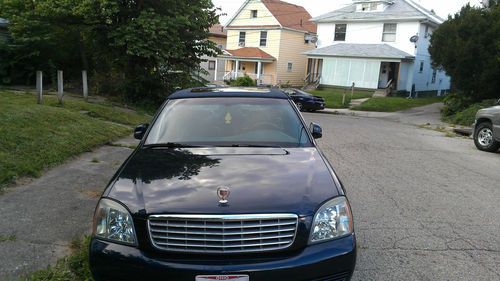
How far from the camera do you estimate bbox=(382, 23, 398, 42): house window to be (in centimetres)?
3594

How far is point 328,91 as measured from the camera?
37.1 metres

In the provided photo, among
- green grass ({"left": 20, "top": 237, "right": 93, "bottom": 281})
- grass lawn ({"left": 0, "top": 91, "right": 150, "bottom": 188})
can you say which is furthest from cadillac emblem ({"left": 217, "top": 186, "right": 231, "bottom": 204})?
grass lawn ({"left": 0, "top": 91, "right": 150, "bottom": 188})

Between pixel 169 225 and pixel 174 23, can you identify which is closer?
pixel 169 225

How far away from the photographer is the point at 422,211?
6082mm

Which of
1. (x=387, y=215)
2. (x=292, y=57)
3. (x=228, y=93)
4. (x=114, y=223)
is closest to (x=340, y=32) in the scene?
(x=292, y=57)

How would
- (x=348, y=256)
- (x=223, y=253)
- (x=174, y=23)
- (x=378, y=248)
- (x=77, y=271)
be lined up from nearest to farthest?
1. (x=223, y=253)
2. (x=348, y=256)
3. (x=77, y=271)
4. (x=378, y=248)
5. (x=174, y=23)

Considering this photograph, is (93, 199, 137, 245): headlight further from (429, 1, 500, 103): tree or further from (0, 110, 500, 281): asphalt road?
(429, 1, 500, 103): tree

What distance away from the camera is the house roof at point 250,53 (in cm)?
4253

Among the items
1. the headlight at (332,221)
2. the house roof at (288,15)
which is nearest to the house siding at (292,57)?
the house roof at (288,15)

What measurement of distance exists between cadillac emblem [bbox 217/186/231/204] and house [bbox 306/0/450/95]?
3298 cm

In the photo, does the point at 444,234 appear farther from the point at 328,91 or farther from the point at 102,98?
the point at 328,91

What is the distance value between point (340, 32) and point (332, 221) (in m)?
37.4

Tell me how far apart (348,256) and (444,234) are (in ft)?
8.41

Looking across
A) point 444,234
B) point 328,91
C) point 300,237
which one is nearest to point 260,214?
point 300,237
